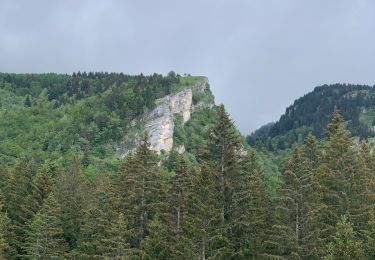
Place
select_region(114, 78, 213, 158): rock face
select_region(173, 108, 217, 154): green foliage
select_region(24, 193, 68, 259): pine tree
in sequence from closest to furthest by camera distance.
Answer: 1. select_region(24, 193, 68, 259): pine tree
2. select_region(114, 78, 213, 158): rock face
3. select_region(173, 108, 217, 154): green foliage

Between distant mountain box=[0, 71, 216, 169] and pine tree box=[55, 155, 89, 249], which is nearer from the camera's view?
pine tree box=[55, 155, 89, 249]

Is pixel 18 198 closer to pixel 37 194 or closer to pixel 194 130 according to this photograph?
pixel 37 194

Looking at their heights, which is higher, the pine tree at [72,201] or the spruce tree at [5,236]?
the pine tree at [72,201]

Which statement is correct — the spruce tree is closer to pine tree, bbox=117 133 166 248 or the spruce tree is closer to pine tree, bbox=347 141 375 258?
pine tree, bbox=117 133 166 248

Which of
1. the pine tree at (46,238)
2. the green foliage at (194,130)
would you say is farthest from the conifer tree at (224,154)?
the green foliage at (194,130)

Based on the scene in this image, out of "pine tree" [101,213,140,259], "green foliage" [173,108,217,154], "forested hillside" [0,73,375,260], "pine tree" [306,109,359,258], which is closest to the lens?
"forested hillside" [0,73,375,260]

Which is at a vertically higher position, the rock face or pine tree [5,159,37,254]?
the rock face

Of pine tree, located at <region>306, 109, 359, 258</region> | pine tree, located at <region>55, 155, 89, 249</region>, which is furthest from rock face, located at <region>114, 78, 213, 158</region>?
pine tree, located at <region>306, 109, 359, 258</region>

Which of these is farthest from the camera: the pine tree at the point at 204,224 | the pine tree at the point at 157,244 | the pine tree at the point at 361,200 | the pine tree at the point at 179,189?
the pine tree at the point at 179,189

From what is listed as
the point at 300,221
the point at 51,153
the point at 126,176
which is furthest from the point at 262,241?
the point at 51,153

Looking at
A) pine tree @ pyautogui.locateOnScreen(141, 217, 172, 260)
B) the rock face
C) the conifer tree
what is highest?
the rock face

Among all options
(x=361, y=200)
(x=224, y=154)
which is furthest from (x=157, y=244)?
(x=361, y=200)

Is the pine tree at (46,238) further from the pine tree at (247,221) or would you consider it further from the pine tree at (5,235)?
the pine tree at (247,221)

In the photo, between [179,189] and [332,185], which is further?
[179,189]
